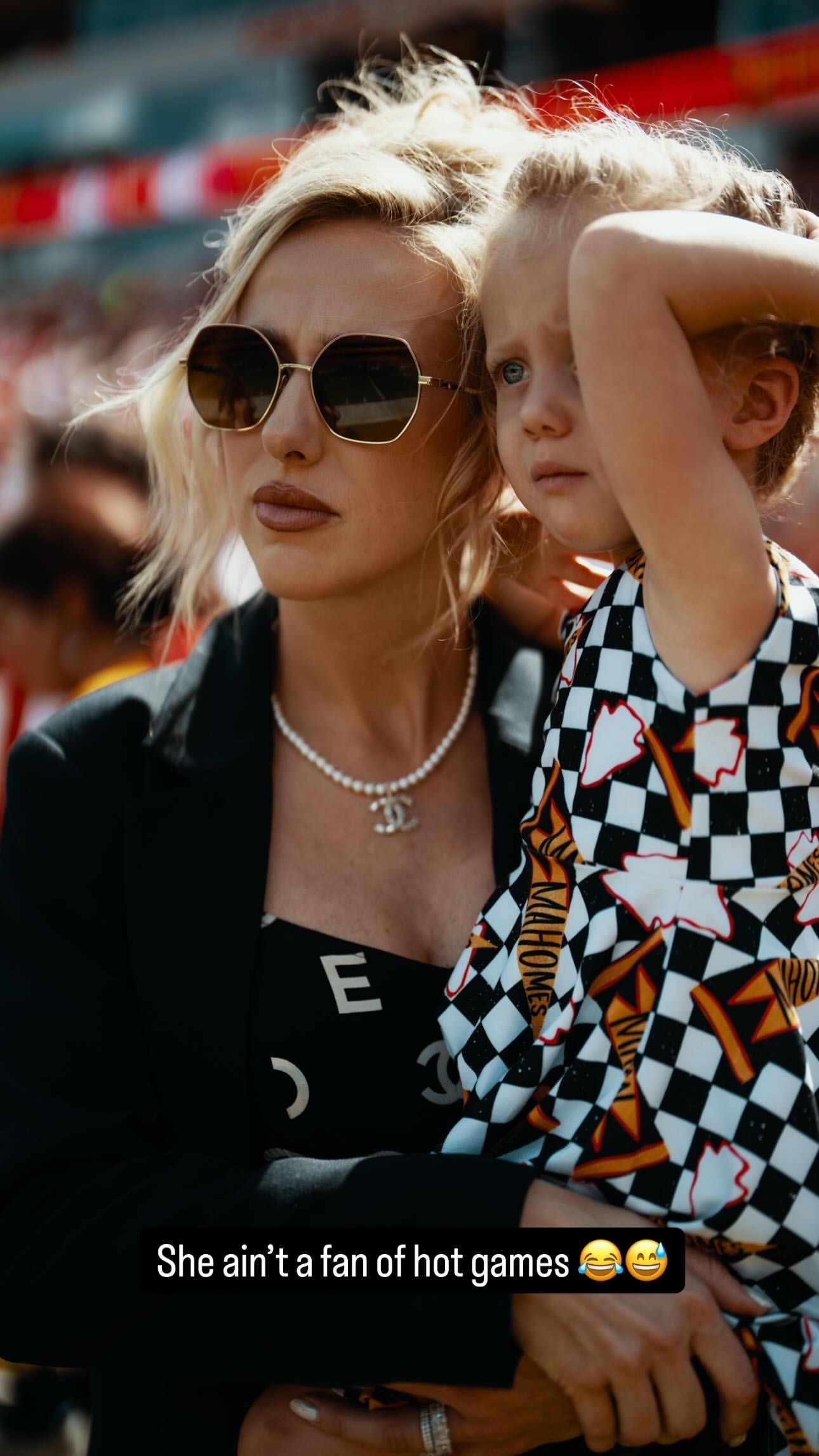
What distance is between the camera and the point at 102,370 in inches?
330

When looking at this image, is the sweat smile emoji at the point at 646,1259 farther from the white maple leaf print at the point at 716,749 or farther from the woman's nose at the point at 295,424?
the woman's nose at the point at 295,424

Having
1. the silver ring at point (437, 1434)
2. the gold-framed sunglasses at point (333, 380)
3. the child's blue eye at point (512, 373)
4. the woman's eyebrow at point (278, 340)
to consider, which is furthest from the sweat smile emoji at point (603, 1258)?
the woman's eyebrow at point (278, 340)

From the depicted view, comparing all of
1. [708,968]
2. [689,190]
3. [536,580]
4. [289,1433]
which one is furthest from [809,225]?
[289,1433]

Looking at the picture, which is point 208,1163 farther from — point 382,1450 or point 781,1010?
point 781,1010

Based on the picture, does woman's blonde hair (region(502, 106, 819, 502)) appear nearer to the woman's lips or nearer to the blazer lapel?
the woman's lips

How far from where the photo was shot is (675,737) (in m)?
1.31

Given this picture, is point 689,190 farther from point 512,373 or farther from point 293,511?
point 293,511

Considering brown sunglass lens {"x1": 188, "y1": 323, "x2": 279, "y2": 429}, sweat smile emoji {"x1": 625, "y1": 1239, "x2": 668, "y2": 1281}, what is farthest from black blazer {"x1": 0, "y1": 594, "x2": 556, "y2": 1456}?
brown sunglass lens {"x1": 188, "y1": 323, "x2": 279, "y2": 429}

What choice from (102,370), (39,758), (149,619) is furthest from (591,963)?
(102,370)

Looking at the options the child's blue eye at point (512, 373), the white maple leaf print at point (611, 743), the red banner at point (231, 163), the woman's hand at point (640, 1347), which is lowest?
the woman's hand at point (640, 1347)

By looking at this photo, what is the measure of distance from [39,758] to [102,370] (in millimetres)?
7227

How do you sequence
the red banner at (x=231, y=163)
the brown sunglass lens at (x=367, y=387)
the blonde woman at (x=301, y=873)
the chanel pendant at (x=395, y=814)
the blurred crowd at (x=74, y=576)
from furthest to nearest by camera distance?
the red banner at (x=231, y=163) < the blurred crowd at (x=74, y=576) < the chanel pendant at (x=395, y=814) < the brown sunglass lens at (x=367, y=387) < the blonde woman at (x=301, y=873)

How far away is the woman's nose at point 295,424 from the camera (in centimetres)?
171

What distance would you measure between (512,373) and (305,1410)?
122 cm
